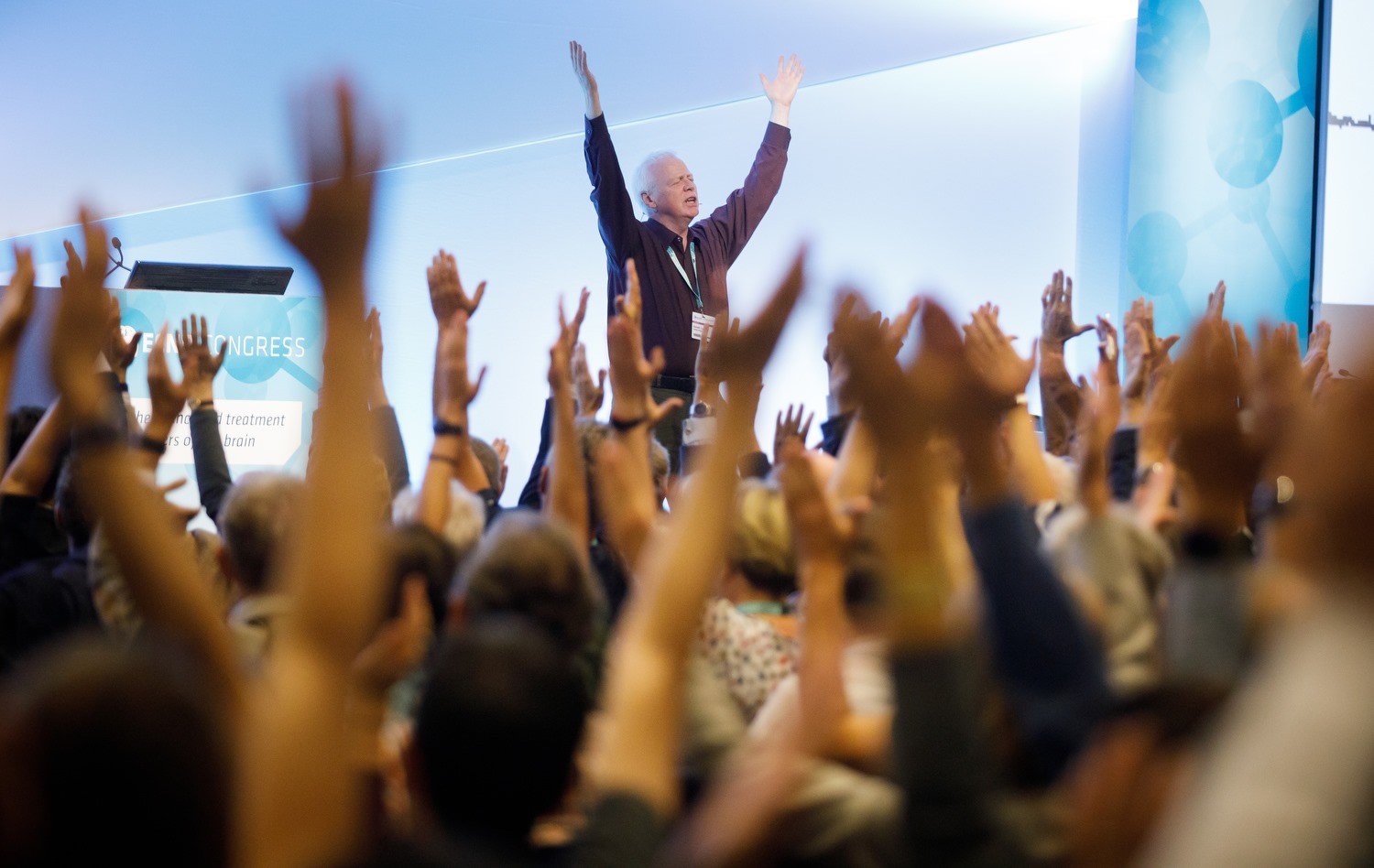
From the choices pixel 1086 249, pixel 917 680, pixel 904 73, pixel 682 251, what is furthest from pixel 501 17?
pixel 917 680

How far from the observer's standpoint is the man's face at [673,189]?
4066 mm

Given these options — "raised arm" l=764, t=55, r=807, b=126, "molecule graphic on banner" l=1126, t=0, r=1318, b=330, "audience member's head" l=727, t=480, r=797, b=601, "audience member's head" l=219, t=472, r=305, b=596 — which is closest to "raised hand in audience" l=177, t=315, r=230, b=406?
"audience member's head" l=219, t=472, r=305, b=596

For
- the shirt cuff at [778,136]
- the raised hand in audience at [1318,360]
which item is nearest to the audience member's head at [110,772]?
the raised hand in audience at [1318,360]

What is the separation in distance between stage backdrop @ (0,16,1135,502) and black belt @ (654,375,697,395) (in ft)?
3.33

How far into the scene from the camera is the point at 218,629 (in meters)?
0.95

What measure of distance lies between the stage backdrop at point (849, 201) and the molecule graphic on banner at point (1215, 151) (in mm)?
107

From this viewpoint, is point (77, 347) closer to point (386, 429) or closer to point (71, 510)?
point (71, 510)

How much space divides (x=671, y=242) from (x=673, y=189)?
0.18 m

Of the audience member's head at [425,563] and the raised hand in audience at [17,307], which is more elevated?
the raised hand in audience at [17,307]

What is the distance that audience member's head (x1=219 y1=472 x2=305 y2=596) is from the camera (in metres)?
1.42

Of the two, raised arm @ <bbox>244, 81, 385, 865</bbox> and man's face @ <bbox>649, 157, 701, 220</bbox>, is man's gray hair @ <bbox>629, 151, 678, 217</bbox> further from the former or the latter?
raised arm @ <bbox>244, 81, 385, 865</bbox>

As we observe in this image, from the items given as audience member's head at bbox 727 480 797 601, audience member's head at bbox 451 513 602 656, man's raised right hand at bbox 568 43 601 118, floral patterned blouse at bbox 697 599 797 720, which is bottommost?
floral patterned blouse at bbox 697 599 797 720

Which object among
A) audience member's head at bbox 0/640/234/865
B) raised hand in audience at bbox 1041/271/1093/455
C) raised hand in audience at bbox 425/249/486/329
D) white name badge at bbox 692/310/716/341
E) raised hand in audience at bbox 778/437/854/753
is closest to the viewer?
audience member's head at bbox 0/640/234/865

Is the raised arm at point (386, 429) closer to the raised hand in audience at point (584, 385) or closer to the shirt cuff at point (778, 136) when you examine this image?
the raised hand in audience at point (584, 385)
